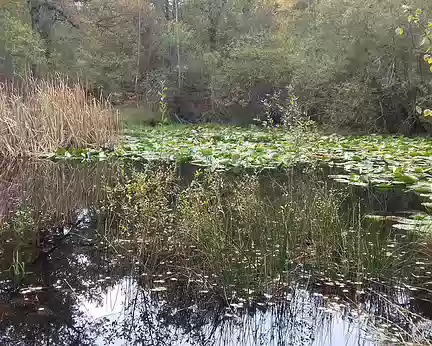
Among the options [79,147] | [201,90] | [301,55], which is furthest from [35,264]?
[201,90]

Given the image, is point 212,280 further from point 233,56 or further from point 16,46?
point 233,56

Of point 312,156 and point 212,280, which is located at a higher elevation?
point 312,156

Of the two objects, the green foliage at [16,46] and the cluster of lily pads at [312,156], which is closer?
the cluster of lily pads at [312,156]

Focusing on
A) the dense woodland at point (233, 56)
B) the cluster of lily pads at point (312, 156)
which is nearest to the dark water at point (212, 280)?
the cluster of lily pads at point (312, 156)

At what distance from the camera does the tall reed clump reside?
292 inches

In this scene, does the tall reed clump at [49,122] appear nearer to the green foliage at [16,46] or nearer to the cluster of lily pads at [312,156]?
the cluster of lily pads at [312,156]

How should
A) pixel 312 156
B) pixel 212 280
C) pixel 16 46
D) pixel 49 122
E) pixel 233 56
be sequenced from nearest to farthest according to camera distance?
pixel 212 280
pixel 312 156
pixel 49 122
pixel 16 46
pixel 233 56

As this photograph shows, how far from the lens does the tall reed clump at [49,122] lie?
24.3 ft

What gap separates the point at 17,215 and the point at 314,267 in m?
2.43

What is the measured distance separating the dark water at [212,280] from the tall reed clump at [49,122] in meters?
3.87

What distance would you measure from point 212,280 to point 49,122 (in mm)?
5974

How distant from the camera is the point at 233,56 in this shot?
16.8 metres

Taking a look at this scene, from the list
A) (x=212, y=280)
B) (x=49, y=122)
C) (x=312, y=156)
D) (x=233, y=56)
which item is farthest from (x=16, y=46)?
(x=212, y=280)

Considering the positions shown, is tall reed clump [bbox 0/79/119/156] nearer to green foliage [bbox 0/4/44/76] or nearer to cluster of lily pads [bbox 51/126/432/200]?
cluster of lily pads [bbox 51/126/432/200]
